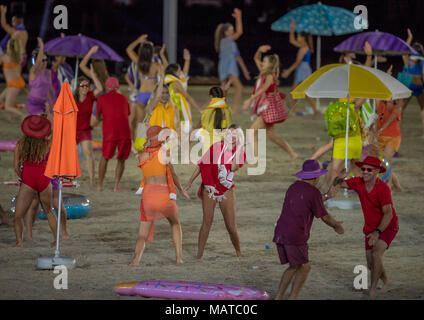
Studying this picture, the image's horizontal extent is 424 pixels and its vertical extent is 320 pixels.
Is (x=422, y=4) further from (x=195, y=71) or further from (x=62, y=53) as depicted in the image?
(x=62, y=53)

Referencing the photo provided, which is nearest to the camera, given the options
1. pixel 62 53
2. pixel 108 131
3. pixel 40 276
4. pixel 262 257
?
pixel 40 276

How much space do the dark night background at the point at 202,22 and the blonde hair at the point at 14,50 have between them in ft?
41.5

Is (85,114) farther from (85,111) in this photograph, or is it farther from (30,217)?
(30,217)

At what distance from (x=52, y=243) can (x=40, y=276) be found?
1.25m

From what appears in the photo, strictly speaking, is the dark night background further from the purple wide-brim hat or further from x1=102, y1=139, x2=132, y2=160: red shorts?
the purple wide-brim hat

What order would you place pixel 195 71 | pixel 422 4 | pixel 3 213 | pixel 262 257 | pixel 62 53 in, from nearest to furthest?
1. pixel 262 257
2. pixel 3 213
3. pixel 62 53
4. pixel 195 71
5. pixel 422 4

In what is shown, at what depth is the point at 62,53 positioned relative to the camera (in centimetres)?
1441

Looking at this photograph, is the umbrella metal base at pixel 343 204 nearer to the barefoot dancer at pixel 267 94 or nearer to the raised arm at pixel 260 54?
the barefoot dancer at pixel 267 94

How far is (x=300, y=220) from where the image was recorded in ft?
24.4

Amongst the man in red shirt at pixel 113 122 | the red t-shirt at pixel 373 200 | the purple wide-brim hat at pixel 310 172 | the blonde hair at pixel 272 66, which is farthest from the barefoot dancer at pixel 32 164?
the blonde hair at pixel 272 66

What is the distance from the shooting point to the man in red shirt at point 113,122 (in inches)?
492

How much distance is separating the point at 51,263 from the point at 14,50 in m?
10.5

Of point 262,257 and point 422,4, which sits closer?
point 262,257
